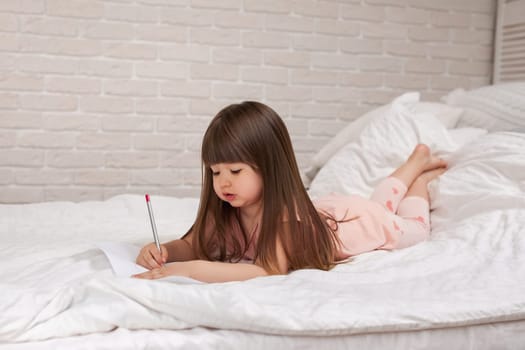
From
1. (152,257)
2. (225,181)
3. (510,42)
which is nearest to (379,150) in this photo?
(225,181)

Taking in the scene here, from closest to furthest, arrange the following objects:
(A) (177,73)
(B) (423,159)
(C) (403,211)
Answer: (C) (403,211)
(B) (423,159)
(A) (177,73)

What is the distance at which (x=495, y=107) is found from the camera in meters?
2.19

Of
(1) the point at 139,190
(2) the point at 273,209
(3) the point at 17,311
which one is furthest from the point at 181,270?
(1) the point at 139,190

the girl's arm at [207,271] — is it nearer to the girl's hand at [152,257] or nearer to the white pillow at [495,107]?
the girl's hand at [152,257]

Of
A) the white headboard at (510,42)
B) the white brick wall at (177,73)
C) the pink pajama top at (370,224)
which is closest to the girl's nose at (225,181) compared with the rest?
the pink pajama top at (370,224)

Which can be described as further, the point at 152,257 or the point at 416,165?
the point at 416,165

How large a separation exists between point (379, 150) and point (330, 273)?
2.96 feet

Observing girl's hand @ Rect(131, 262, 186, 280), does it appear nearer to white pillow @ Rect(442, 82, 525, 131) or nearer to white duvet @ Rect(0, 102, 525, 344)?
white duvet @ Rect(0, 102, 525, 344)

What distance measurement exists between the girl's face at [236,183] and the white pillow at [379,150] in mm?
712

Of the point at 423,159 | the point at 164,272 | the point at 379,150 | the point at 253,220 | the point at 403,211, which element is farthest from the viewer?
the point at 379,150

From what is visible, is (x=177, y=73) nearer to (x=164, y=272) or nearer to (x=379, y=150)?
(x=379, y=150)

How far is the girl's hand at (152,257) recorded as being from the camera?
1315 millimetres

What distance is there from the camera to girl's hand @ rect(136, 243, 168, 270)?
132cm

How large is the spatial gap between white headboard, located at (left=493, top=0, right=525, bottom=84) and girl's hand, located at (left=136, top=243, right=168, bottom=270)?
1.96 meters
